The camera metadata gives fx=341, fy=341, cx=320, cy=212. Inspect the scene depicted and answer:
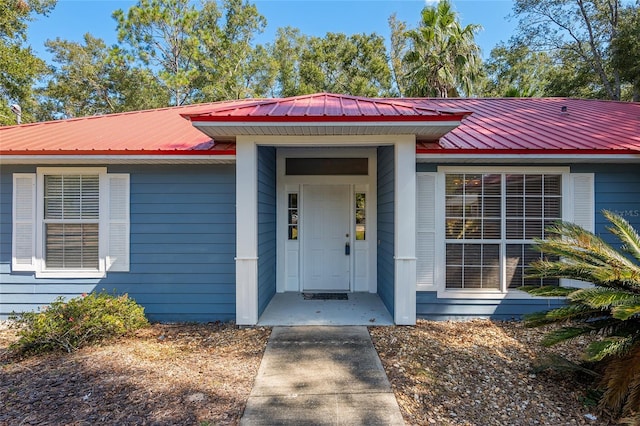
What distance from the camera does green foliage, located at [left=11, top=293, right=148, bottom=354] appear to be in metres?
4.00

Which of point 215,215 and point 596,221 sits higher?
point 215,215

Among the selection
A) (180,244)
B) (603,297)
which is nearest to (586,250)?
(603,297)

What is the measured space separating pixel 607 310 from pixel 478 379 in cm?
137

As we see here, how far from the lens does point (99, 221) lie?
17.1 ft

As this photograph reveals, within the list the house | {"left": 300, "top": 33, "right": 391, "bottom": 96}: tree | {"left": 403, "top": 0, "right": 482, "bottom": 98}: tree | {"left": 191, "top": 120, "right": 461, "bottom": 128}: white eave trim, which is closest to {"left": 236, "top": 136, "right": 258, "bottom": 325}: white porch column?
the house

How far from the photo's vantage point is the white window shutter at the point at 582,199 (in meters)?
5.12

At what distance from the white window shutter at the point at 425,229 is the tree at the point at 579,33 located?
17.0m

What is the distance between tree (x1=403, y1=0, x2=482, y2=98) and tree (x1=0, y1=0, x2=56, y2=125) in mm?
15006

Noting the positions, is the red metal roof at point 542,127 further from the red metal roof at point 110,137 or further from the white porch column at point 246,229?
the red metal roof at point 110,137

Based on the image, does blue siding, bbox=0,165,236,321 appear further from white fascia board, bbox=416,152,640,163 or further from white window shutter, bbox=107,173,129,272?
white fascia board, bbox=416,152,640,163

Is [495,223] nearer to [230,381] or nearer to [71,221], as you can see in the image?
[230,381]

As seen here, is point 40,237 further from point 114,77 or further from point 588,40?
point 588,40

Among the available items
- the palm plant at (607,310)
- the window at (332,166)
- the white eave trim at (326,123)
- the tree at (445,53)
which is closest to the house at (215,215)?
the white eave trim at (326,123)

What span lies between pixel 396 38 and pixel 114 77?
53.4 feet
